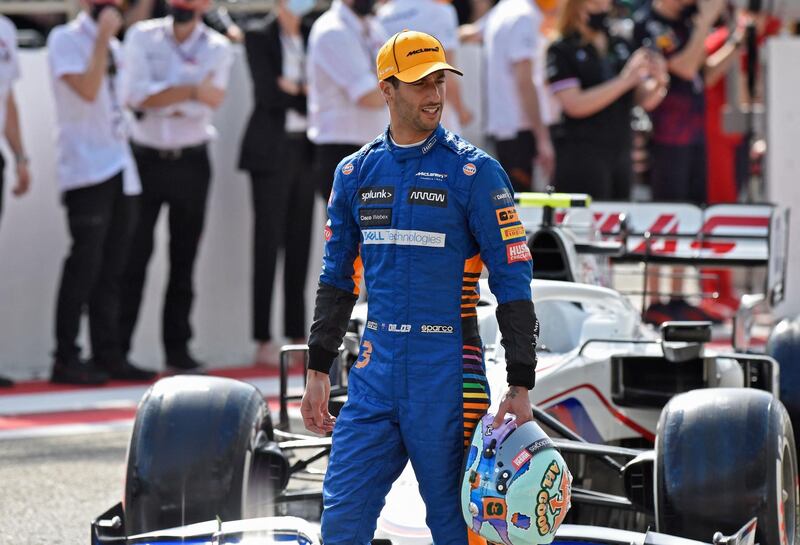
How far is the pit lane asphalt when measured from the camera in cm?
Answer: 607

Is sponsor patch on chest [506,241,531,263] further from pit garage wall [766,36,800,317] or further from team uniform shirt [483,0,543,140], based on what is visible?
pit garage wall [766,36,800,317]

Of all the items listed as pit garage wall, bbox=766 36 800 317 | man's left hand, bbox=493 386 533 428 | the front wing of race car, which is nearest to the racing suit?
man's left hand, bbox=493 386 533 428

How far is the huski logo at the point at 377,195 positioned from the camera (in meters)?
4.27

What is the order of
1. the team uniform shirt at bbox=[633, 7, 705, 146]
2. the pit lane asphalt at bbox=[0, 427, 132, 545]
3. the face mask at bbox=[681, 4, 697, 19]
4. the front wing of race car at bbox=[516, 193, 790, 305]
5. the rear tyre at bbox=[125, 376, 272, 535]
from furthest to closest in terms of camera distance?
1. the face mask at bbox=[681, 4, 697, 19]
2. the team uniform shirt at bbox=[633, 7, 705, 146]
3. the front wing of race car at bbox=[516, 193, 790, 305]
4. the pit lane asphalt at bbox=[0, 427, 132, 545]
5. the rear tyre at bbox=[125, 376, 272, 535]

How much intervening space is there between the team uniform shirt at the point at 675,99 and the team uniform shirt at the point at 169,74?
3.21 metres

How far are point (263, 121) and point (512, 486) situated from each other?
6.19m

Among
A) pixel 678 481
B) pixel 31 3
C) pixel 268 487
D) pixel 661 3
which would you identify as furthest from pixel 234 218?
pixel 678 481

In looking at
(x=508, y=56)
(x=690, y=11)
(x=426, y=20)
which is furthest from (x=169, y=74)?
(x=690, y=11)

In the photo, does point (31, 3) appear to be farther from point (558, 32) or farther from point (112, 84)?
point (558, 32)

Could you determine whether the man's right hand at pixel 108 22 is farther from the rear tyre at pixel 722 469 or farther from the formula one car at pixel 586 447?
the rear tyre at pixel 722 469

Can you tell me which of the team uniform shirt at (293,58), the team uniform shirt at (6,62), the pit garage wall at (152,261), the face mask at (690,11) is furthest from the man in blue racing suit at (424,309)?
the face mask at (690,11)

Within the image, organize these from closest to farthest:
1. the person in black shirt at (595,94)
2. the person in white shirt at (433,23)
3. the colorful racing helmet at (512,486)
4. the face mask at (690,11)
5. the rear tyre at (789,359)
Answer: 1. the colorful racing helmet at (512,486)
2. the rear tyre at (789,359)
3. the person in black shirt at (595,94)
4. the person in white shirt at (433,23)
5. the face mask at (690,11)

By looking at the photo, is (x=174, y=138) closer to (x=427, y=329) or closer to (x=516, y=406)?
(x=427, y=329)

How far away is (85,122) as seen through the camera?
9242mm
